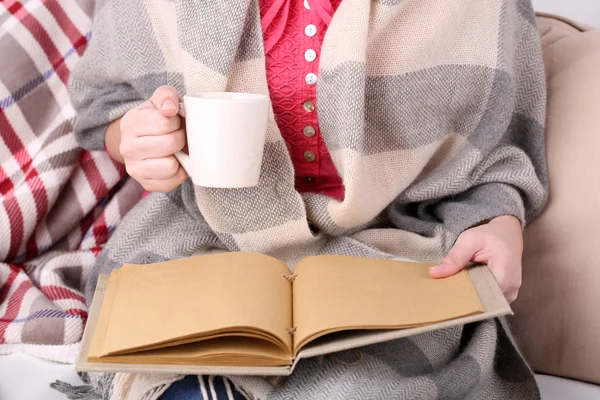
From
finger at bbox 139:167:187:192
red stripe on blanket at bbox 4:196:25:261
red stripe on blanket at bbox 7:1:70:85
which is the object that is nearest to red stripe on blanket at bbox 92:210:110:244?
red stripe on blanket at bbox 4:196:25:261

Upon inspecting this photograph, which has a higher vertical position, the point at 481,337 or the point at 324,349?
the point at 324,349

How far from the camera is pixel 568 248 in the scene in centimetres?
100

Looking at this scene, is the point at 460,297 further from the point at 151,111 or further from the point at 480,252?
the point at 151,111

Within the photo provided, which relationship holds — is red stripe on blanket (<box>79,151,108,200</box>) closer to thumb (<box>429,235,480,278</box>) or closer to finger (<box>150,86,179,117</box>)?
finger (<box>150,86,179,117</box>)

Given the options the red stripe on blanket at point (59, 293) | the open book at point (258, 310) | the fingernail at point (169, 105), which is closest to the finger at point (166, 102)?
the fingernail at point (169, 105)

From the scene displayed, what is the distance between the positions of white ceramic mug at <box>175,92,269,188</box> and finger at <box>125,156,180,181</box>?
0.05 metres

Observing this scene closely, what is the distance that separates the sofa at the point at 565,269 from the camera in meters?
0.96

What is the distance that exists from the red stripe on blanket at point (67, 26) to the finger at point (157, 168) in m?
0.47

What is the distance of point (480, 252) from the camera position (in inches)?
33.3

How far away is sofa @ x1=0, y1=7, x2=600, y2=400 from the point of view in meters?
0.96

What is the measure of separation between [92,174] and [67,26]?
25 centimetres

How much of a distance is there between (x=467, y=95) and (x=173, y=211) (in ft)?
1.37

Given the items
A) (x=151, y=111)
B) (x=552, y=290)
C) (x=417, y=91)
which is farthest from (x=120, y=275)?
(x=552, y=290)

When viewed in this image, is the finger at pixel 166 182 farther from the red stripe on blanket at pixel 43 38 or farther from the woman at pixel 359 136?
the red stripe on blanket at pixel 43 38
